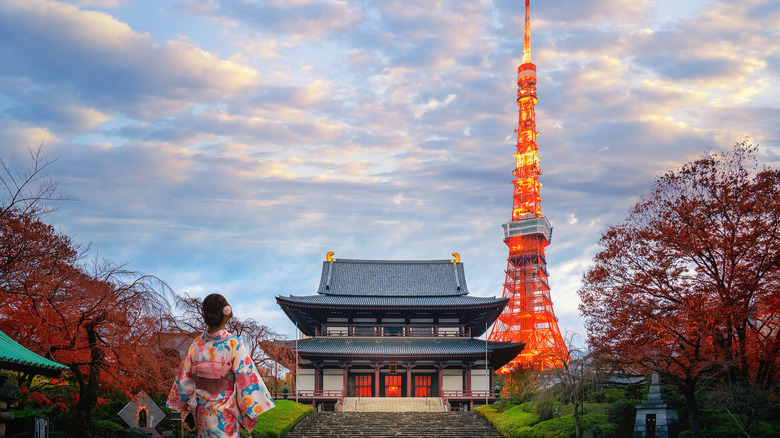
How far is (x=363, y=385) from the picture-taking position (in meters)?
42.1

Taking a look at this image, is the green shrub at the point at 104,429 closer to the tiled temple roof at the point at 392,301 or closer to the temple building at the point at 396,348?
the temple building at the point at 396,348

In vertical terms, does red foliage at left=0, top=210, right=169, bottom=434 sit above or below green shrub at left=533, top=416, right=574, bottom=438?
above

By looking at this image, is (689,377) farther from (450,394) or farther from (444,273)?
(444,273)

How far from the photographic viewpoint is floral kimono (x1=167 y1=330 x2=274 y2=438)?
676cm

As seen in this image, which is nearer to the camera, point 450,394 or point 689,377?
point 689,377

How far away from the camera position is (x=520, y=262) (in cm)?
6688

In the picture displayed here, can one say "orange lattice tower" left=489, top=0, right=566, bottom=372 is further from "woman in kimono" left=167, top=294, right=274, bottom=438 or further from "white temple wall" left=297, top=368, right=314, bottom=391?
"woman in kimono" left=167, top=294, right=274, bottom=438

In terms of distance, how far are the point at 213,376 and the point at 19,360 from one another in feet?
20.4

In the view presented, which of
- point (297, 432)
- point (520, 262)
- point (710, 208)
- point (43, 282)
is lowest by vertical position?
point (297, 432)

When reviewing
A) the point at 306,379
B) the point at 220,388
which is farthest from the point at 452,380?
the point at 220,388

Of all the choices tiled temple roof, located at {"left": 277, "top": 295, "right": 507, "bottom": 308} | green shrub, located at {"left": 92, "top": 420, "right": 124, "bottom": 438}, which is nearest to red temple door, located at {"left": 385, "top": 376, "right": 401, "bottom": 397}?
tiled temple roof, located at {"left": 277, "top": 295, "right": 507, "bottom": 308}

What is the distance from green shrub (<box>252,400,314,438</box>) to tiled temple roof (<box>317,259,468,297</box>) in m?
13.9

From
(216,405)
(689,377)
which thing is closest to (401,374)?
(689,377)

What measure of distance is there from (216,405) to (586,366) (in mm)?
21763
